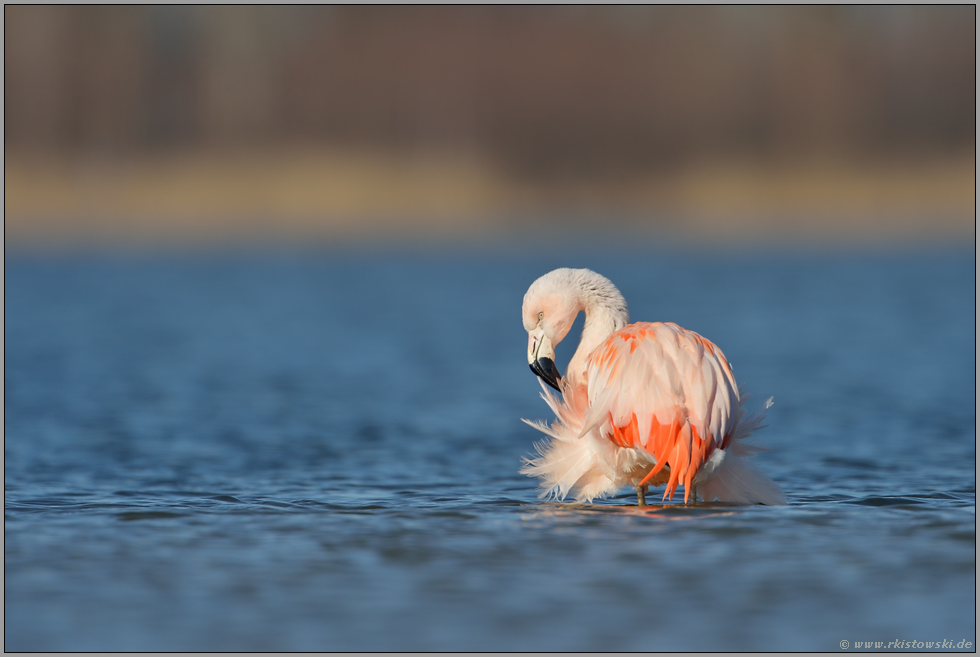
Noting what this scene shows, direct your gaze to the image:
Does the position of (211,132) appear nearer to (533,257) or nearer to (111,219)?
(111,219)

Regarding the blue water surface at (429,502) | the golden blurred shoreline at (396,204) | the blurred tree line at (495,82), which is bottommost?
the blue water surface at (429,502)

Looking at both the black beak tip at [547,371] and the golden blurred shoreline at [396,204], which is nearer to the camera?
the black beak tip at [547,371]

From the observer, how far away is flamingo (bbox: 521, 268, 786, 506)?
5875 mm

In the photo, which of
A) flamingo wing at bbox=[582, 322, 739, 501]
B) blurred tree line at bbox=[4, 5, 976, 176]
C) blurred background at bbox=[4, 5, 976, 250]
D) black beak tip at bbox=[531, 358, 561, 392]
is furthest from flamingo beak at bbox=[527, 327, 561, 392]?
blurred tree line at bbox=[4, 5, 976, 176]

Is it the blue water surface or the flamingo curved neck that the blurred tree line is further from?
the flamingo curved neck

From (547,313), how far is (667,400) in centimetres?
102

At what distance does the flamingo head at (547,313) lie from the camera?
6621mm

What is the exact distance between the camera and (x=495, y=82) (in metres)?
35.4

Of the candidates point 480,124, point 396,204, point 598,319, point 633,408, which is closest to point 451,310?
point 396,204

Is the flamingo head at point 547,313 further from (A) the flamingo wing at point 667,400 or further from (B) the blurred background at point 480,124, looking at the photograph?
(B) the blurred background at point 480,124

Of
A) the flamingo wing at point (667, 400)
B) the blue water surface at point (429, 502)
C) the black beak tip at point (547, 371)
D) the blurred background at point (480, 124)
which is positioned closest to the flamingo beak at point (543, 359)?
the black beak tip at point (547, 371)

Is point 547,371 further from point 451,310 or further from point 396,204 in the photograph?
point 396,204

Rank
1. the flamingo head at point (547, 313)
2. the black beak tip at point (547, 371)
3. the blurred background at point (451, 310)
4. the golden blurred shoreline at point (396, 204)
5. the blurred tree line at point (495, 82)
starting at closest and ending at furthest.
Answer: the blurred background at point (451, 310)
the black beak tip at point (547, 371)
the flamingo head at point (547, 313)
the golden blurred shoreline at point (396, 204)
the blurred tree line at point (495, 82)

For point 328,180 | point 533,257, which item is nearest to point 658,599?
point 533,257
